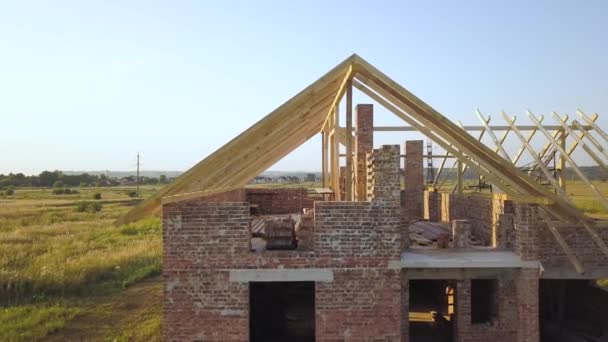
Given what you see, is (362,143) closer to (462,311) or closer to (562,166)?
(462,311)

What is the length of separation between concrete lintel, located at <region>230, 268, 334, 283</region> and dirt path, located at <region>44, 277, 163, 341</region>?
546cm

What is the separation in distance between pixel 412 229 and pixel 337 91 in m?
3.89

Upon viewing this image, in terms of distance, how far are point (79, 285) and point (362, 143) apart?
12.8 metres

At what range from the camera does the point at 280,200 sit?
16.9 metres

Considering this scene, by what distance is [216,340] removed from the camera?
7859mm

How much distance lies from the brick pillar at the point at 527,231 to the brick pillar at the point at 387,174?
246 cm

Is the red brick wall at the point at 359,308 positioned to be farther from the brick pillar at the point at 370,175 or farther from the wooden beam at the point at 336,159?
the wooden beam at the point at 336,159

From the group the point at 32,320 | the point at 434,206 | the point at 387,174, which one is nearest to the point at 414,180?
the point at 434,206

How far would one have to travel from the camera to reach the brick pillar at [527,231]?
8312 millimetres

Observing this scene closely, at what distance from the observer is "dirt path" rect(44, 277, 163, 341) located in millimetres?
12211

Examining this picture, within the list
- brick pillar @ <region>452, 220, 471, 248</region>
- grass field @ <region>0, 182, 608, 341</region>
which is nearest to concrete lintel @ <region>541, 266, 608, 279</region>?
brick pillar @ <region>452, 220, 471, 248</region>

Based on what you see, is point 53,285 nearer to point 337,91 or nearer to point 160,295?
point 160,295

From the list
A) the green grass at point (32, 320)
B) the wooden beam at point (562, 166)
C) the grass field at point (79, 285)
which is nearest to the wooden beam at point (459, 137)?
the wooden beam at point (562, 166)

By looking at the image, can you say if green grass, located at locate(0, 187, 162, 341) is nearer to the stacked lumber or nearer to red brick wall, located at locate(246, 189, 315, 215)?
red brick wall, located at locate(246, 189, 315, 215)
